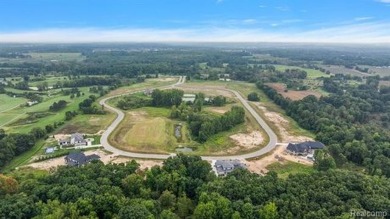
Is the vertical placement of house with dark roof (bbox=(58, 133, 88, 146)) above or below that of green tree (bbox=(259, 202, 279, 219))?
below

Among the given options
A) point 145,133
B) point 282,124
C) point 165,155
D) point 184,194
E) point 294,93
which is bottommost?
point 165,155

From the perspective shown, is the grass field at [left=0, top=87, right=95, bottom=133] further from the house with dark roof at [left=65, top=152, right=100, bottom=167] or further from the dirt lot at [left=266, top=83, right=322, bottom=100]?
the dirt lot at [left=266, top=83, right=322, bottom=100]

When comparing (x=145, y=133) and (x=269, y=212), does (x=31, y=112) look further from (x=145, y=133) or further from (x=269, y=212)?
(x=269, y=212)

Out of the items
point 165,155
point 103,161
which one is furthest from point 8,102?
point 165,155

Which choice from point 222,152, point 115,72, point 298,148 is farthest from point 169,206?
point 115,72

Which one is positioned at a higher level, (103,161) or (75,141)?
(75,141)

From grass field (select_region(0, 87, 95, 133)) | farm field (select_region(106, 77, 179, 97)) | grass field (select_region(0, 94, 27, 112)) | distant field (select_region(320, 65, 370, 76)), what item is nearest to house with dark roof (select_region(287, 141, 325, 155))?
grass field (select_region(0, 87, 95, 133))
